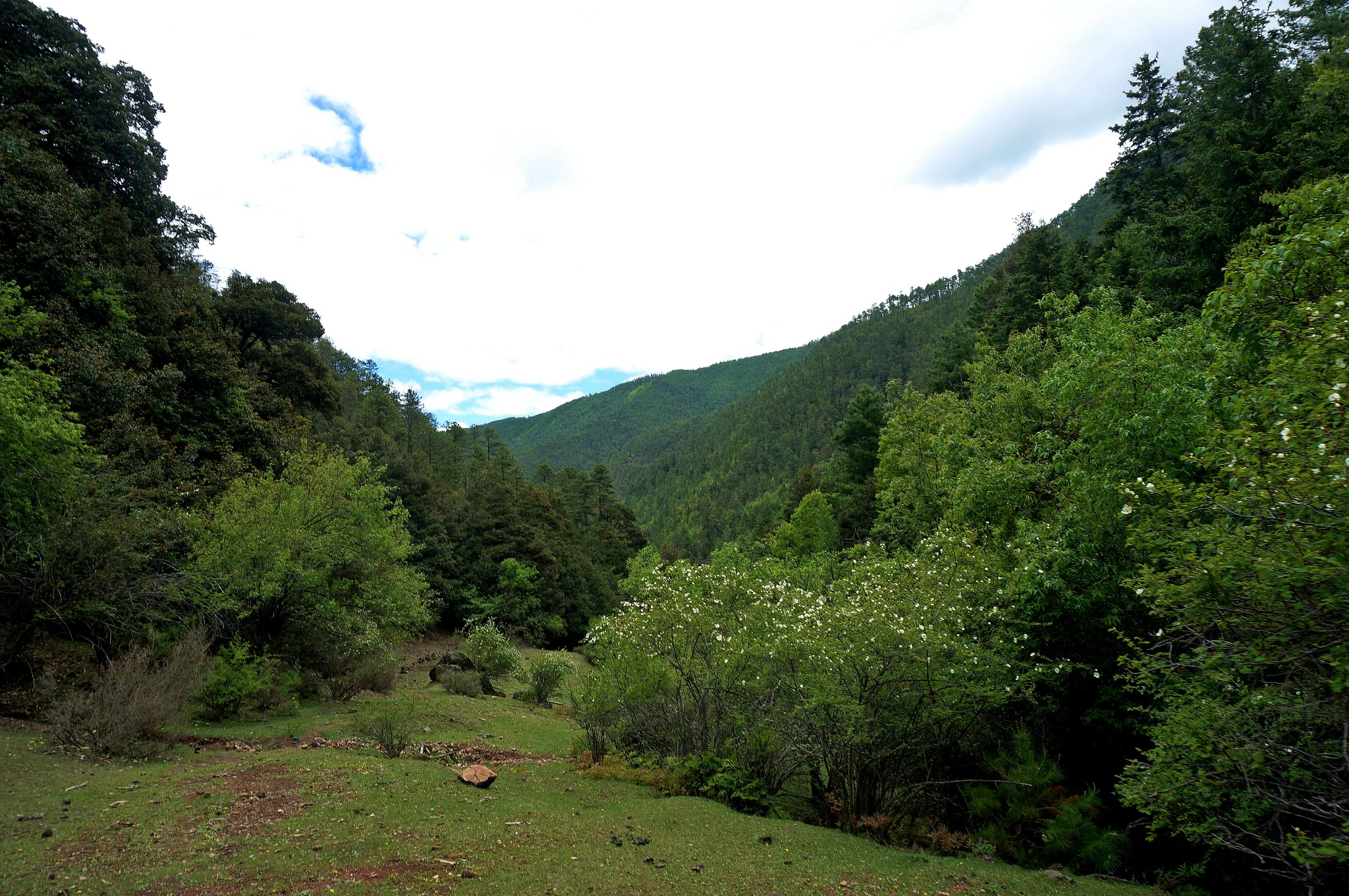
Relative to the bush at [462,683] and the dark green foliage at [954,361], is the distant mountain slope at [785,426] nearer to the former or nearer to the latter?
the dark green foliage at [954,361]

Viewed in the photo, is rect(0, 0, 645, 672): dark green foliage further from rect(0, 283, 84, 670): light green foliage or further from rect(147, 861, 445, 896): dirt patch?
rect(147, 861, 445, 896): dirt patch

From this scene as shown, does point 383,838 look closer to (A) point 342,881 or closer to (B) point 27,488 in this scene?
(A) point 342,881

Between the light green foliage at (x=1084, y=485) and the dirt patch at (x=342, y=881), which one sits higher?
the light green foliage at (x=1084, y=485)

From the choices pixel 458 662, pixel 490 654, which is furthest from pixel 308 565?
pixel 490 654

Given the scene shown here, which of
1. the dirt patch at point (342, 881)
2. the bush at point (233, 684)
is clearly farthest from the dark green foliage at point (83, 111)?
the dirt patch at point (342, 881)

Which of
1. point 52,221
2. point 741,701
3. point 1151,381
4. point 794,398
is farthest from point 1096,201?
point 52,221

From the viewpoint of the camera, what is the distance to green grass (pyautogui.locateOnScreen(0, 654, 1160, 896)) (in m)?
6.89

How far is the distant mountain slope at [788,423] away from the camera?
11206cm

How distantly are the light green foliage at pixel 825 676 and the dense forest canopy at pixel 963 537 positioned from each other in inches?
3.5

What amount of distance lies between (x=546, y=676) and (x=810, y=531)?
26566 millimetres

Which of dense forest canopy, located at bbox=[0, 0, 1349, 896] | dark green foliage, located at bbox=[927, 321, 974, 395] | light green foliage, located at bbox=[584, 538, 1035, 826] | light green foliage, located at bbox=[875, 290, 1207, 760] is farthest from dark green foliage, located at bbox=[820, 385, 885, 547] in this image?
light green foliage, located at bbox=[584, 538, 1035, 826]

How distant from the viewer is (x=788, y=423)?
137375mm

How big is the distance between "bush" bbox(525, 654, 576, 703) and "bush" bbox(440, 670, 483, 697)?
7.97ft

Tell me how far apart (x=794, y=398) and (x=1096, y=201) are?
6746cm
